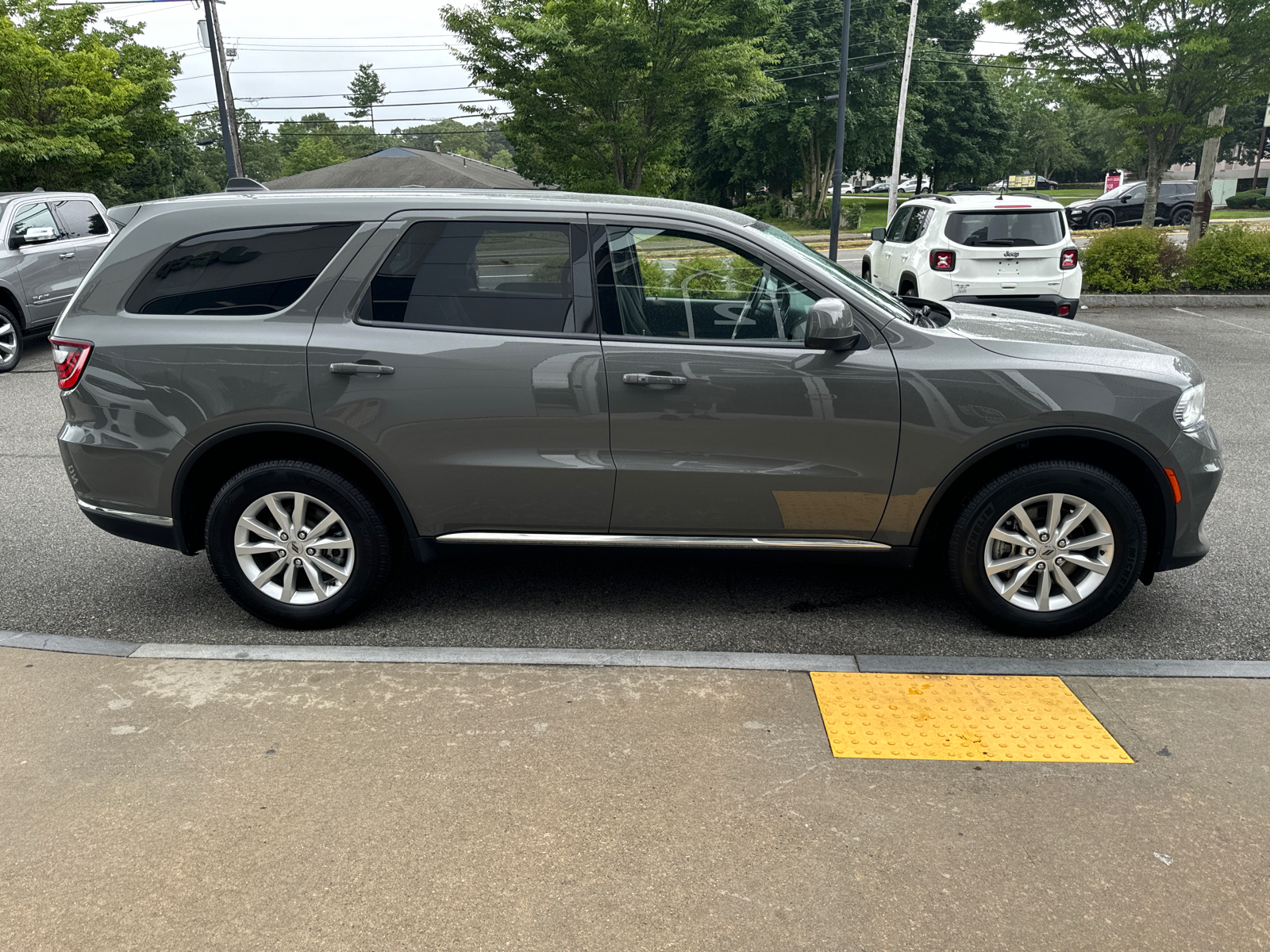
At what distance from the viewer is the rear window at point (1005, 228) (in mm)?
11305

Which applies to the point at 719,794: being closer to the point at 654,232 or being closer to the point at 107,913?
the point at 107,913

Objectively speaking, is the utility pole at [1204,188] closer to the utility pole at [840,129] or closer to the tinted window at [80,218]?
the utility pole at [840,129]

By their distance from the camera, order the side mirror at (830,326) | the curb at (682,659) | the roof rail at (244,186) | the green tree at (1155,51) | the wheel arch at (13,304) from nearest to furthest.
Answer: the side mirror at (830,326) < the curb at (682,659) < the roof rail at (244,186) < the wheel arch at (13,304) < the green tree at (1155,51)

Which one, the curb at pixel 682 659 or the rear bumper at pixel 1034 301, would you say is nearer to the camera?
the curb at pixel 682 659

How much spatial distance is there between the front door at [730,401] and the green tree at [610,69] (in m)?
17.1

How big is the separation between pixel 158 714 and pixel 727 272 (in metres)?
2.76

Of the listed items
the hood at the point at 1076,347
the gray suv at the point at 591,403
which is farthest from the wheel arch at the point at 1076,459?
the hood at the point at 1076,347

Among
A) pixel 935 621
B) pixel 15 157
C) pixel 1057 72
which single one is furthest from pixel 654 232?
pixel 15 157

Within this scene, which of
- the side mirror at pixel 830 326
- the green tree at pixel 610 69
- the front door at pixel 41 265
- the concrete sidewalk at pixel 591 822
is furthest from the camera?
the green tree at pixel 610 69

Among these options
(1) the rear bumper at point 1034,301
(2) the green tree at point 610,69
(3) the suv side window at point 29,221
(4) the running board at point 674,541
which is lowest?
(4) the running board at point 674,541

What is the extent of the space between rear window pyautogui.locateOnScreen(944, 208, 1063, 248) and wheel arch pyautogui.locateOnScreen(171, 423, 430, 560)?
8937mm

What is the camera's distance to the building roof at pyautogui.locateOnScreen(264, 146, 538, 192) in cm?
2833

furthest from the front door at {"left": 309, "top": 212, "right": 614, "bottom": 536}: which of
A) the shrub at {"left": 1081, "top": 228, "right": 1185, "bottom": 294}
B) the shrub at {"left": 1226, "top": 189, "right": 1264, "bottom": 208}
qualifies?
the shrub at {"left": 1226, "top": 189, "right": 1264, "bottom": 208}

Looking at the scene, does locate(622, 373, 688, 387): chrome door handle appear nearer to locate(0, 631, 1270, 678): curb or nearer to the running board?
the running board
